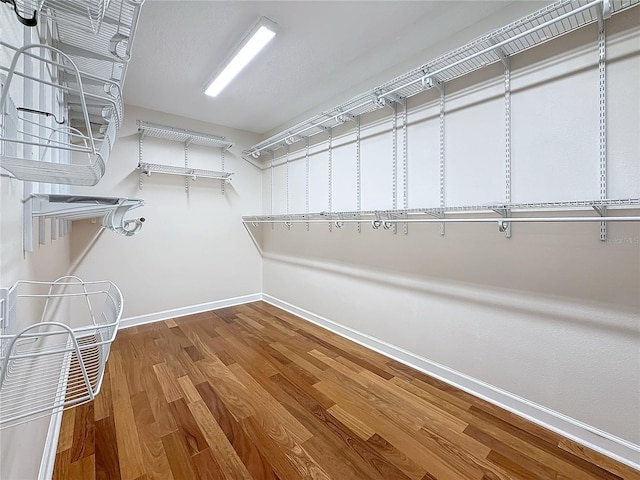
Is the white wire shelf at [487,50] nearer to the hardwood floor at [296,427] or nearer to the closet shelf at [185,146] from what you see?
the closet shelf at [185,146]

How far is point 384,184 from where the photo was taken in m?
2.60

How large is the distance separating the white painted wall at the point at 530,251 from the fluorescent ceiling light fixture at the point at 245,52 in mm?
1120

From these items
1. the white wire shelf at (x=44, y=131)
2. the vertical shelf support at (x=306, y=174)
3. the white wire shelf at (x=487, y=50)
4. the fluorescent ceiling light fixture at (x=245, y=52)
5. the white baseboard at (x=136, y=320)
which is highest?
the fluorescent ceiling light fixture at (x=245, y=52)

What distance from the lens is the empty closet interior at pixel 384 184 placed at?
106 cm

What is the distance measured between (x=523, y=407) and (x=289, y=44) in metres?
2.98

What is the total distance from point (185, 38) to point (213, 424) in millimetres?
2653

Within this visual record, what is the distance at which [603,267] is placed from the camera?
1530 mm

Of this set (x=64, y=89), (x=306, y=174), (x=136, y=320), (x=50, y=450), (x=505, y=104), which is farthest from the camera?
(x=306, y=174)

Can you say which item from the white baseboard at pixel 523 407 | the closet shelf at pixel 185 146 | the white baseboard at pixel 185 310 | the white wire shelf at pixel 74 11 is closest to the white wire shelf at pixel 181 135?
the closet shelf at pixel 185 146

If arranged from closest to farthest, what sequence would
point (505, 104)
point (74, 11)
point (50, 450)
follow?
1. point (74, 11)
2. point (50, 450)
3. point (505, 104)

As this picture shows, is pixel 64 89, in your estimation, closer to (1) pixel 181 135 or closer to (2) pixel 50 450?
(2) pixel 50 450

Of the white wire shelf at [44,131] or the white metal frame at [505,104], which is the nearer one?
the white wire shelf at [44,131]

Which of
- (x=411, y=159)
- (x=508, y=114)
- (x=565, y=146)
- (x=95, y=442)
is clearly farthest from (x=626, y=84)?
(x=95, y=442)

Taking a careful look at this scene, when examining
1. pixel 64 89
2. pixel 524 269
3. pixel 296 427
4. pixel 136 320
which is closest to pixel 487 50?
pixel 524 269
